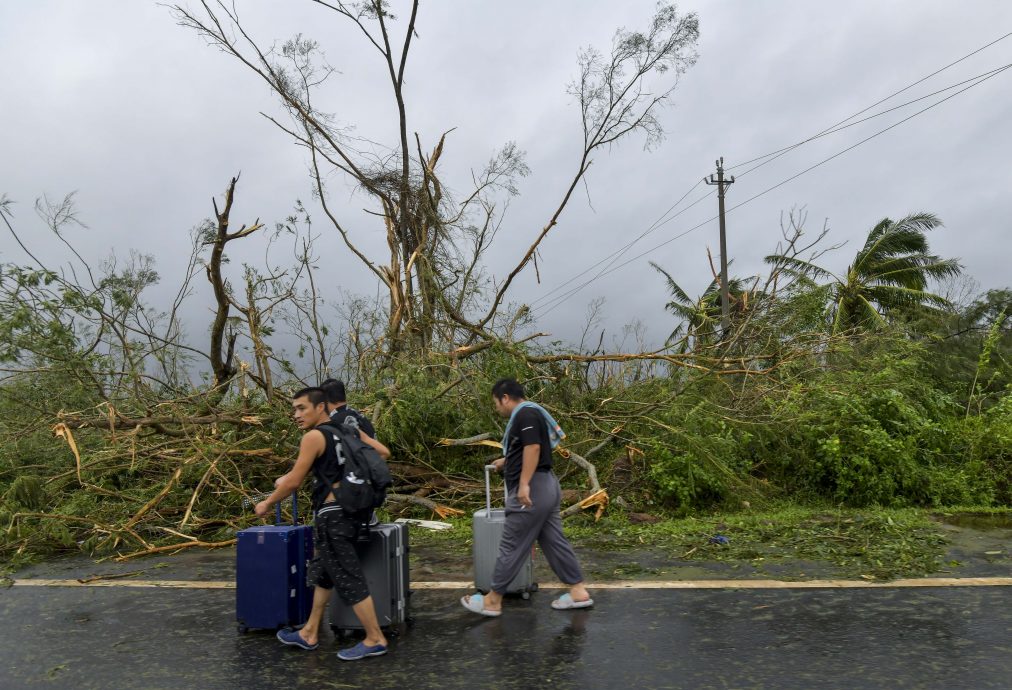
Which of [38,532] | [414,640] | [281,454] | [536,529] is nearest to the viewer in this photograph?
[414,640]

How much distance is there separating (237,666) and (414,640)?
101 cm

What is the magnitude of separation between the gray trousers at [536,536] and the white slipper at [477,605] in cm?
15

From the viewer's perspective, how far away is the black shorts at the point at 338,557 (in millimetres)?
4309

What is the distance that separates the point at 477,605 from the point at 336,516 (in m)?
1.26

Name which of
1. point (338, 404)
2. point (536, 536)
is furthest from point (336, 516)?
point (536, 536)

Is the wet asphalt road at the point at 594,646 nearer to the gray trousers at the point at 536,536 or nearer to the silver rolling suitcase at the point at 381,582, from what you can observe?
the silver rolling suitcase at the point at 381,582

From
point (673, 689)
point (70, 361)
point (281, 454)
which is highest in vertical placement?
point (70, 361)

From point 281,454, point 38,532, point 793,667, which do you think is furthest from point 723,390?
point 38,532

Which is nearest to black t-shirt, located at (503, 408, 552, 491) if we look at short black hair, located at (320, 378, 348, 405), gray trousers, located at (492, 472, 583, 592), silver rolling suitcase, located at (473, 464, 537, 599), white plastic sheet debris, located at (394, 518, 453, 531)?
gray trousers, located at (492, 472, 583, 592)

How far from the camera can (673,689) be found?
3.70 meters

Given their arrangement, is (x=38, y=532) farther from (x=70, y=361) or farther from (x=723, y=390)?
(x=723, y=390)

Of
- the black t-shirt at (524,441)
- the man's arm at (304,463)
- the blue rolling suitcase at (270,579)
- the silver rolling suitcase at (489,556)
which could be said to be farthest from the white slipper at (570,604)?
the man's arm at (304,463)

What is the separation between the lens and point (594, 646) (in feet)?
14.3

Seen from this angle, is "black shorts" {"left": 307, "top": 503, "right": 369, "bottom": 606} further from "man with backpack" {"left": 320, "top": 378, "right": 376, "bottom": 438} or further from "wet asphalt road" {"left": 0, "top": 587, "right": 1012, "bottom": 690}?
"man with backpack" {"left": 320, "top": 378, "right": 376, "bottom": 438}
